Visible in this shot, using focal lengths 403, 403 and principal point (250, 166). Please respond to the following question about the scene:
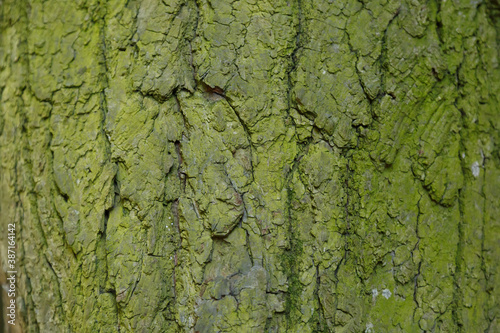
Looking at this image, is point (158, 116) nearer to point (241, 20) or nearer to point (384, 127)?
point (241, 20)

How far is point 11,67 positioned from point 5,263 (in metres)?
0.79

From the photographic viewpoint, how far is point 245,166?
1.46m

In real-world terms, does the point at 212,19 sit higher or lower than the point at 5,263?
higher

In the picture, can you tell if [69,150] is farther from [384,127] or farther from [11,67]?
[384,127]

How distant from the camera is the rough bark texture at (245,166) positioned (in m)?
1.45

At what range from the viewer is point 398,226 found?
1521 mm

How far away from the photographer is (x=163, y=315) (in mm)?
1458

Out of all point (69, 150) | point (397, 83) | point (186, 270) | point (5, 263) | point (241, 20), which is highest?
point (241, 20)

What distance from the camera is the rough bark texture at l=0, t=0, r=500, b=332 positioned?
4.75 ft

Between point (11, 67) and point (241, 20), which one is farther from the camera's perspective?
point (11, 67)

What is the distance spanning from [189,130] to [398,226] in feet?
2.83

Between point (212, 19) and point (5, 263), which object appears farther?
point (5, 263)

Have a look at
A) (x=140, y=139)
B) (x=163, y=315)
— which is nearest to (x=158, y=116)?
(x=140, y=139)

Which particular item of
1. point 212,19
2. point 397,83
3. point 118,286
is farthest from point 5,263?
point 397,83
